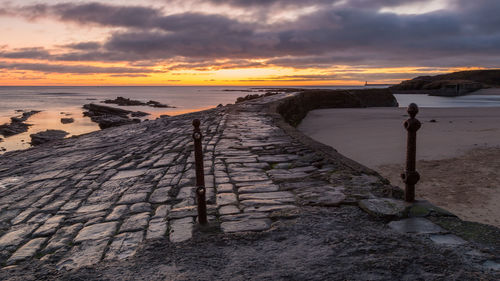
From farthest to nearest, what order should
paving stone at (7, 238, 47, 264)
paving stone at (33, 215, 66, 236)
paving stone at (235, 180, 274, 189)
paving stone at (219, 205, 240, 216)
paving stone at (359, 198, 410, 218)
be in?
paving stone at (235, 180, 274, 189) → paving stone at (219, 205, 240, 216) → paving stone at (33, 215, 66, 236) → paving stone at (359, 198, 410, 218) → paving stone at (7, 238, 47, 264)

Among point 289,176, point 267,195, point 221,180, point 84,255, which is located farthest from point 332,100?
point 84,255

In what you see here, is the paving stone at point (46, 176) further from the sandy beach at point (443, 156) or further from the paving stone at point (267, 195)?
the sandy beach at point (443, 156)

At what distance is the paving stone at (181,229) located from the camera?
287cm

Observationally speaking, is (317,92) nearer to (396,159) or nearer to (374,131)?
(374,131)

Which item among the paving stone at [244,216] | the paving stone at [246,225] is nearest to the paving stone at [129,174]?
the paving stone at [244,216]

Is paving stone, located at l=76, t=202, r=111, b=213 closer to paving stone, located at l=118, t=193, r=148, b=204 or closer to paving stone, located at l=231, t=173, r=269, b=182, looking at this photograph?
paving stone, located at l=118, t=193, r=148, b=204

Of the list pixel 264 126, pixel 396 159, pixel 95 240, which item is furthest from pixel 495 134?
pixel 95 240

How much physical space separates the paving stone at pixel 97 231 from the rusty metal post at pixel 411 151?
106 inches

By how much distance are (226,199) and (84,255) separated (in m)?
1.48

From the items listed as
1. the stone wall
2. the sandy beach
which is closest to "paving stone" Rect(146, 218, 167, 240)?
the sandy beach

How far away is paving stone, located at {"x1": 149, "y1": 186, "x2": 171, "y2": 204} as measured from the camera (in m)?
3.84

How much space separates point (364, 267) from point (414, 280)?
11.8 inches

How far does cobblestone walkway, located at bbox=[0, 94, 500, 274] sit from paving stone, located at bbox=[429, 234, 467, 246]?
904 millimetres

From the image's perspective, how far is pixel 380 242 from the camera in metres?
2.65
